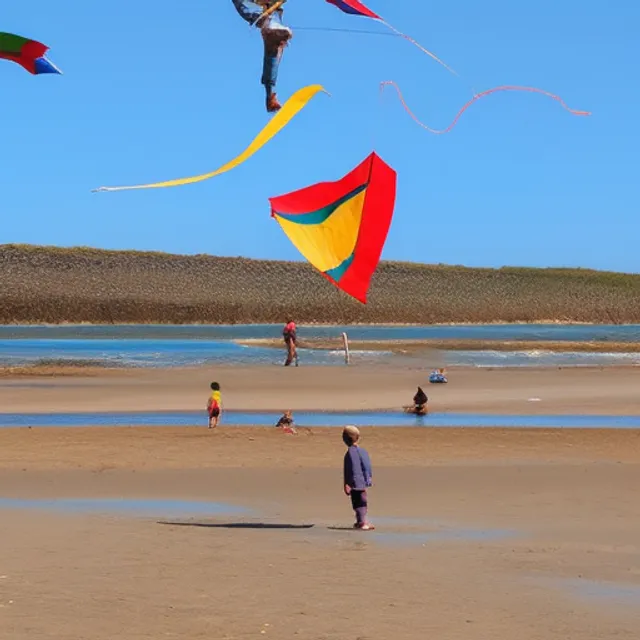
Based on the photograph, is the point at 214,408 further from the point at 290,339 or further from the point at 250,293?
the point at 250,293

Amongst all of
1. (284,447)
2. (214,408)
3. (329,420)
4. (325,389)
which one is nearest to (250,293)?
(325,389)

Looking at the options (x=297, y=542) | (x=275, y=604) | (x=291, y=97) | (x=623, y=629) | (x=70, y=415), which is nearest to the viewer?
(x=623, y=629)

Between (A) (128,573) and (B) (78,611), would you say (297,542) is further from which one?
(B) (78,611)

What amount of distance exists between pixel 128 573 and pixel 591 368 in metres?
28.4

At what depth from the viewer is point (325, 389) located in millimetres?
27578

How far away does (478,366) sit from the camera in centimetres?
3672

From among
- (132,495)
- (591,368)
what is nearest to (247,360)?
(591,368)

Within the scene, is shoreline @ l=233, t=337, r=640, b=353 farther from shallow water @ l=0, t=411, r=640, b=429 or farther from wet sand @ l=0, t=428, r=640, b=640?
wet sand @ l=0, t=428, r=640, b=640

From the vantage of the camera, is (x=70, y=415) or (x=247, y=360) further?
(x=247, y=360)

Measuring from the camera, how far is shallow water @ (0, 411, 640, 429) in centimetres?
1981

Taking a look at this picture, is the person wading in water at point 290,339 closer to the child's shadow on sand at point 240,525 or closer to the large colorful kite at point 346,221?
the large colorful kite at point 346,221

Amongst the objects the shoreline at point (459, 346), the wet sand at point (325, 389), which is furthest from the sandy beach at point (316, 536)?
the shoreline at point (459, 346)

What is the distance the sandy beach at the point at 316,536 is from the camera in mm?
7715

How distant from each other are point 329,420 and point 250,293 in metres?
88.8
